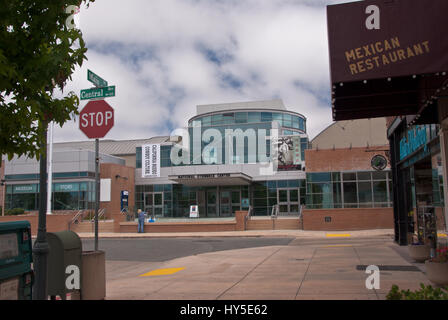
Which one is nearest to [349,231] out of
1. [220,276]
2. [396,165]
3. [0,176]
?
[396,165]

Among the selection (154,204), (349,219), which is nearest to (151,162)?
(154,204)

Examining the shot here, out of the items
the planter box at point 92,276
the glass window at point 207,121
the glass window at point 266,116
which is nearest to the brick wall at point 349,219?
the planter box at point 92,276

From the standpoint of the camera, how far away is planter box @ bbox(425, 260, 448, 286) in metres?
8.07

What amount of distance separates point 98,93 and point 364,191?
83.7ft

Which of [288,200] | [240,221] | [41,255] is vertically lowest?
[240,221]

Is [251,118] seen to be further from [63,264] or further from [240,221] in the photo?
[63,264]

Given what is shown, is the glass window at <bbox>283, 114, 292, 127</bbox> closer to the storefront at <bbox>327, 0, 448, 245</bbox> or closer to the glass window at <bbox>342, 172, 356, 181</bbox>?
the glass window at <bbox>342, 172, 356, 181</bbox>

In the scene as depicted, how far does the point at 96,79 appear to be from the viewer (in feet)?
29.3

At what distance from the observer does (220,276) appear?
10938 mm

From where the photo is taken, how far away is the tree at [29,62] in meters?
4.97

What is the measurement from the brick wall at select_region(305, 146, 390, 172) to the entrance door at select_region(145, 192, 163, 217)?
1903cm

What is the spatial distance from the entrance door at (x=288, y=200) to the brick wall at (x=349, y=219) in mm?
10148

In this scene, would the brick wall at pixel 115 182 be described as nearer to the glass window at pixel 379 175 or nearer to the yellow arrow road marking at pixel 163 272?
the glass window at pixel 379 175
